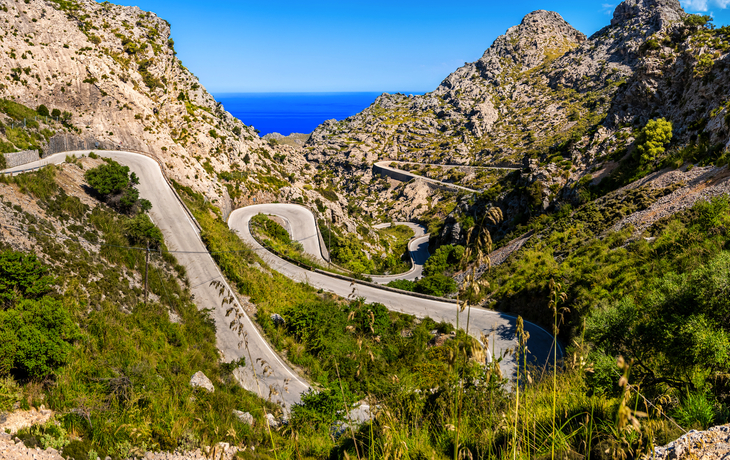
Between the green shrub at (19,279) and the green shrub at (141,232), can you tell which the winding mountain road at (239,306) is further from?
the green shrub at (19,279)

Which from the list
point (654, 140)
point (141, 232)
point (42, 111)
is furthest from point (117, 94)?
point (654, 140)

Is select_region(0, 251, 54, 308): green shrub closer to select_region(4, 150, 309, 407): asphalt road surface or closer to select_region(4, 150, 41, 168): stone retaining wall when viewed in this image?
select_region(4, 150, 309, 407): asphalt road surface

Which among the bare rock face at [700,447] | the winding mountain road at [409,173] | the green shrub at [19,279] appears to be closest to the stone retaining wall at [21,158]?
the green shrub at [19,279]

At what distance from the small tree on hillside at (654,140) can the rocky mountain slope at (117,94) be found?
39404 mm

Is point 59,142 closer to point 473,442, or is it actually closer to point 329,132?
point 473,442

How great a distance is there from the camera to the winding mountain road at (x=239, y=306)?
15180 mm

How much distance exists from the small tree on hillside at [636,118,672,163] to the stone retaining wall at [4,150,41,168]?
46.0m

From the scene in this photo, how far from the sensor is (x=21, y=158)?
26.0 m

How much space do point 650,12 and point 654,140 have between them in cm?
16515

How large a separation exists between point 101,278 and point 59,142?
997 inches

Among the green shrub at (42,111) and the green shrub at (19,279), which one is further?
Result: the green shrub at (42,111)

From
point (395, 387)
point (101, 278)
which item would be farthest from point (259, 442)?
point (101, 278)

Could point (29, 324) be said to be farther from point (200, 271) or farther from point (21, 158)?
point (21, 158)

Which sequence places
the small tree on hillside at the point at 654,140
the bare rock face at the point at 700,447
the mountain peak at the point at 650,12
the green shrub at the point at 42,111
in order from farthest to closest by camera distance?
the mountain peak at the point at 650,12
the green shrub at the point at 42,111
the small tree on hillside at the point at 654,140
the bare rock face at the point at 700,447
